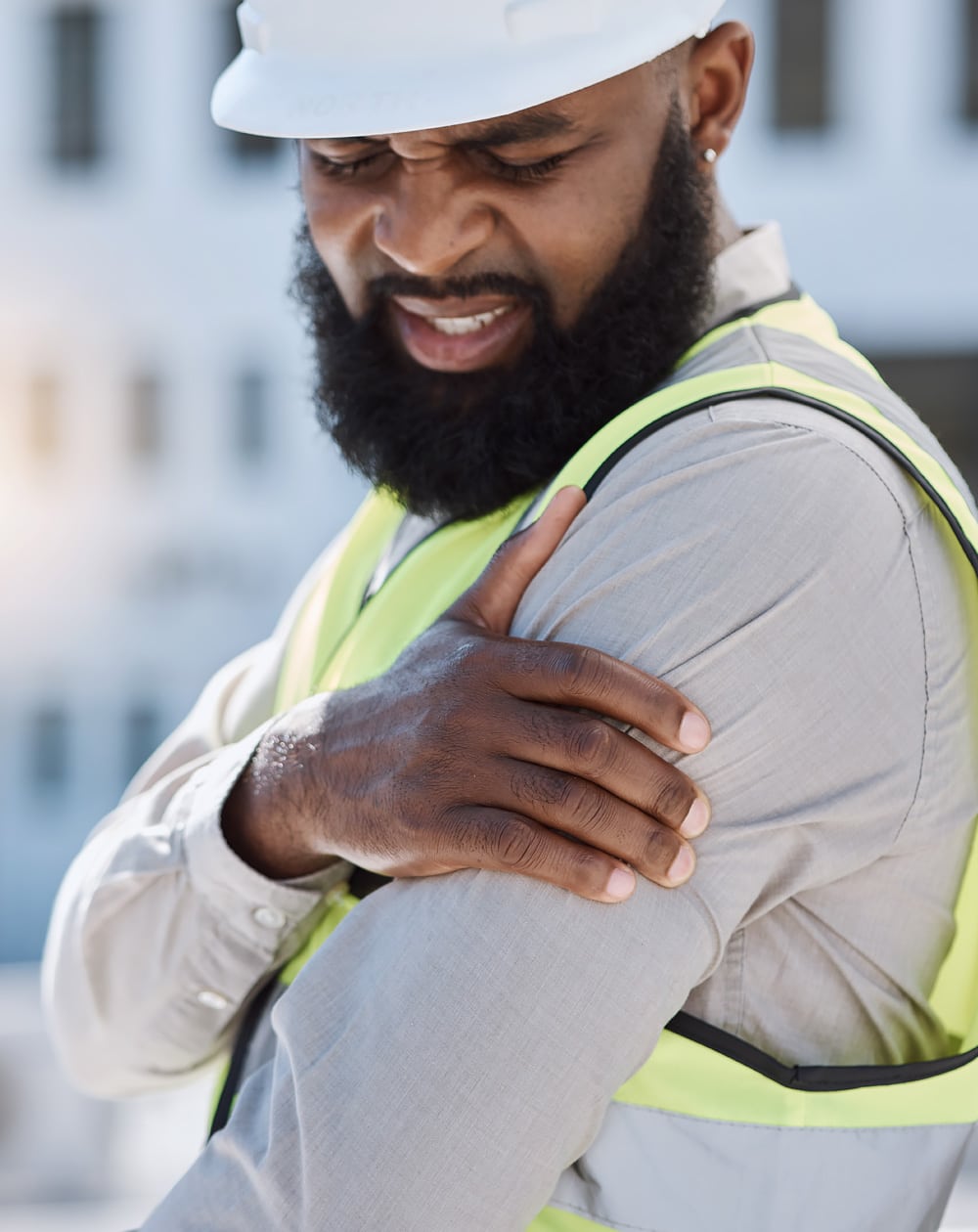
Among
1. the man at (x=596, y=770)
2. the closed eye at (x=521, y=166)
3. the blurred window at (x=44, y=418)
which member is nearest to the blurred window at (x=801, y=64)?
the blurred window at (x=44, y=418)

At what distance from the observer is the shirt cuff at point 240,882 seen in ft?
5.09

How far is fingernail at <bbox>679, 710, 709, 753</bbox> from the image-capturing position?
1226 mm

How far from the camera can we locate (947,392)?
525 inches

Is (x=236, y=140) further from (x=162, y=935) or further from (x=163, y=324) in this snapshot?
(x=162, y=935)

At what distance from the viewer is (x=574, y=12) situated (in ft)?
5.11

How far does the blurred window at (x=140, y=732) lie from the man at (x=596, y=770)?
13.1 m

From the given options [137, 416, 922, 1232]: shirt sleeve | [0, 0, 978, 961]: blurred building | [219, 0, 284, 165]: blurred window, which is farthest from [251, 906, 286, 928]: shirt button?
[219, 0, 284, 165]: blurred window

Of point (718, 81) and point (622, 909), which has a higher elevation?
point (718, 81)

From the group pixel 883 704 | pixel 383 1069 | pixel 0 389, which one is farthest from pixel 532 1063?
pixel 0 389

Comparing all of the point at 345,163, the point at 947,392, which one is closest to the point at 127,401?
the point at 947,392

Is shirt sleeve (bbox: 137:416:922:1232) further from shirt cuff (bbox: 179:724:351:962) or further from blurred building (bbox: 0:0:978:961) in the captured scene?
blurred building (bbox: 0:0:978:961)

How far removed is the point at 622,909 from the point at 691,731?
0.15 m

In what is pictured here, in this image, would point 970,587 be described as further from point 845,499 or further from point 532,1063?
point 532,1063

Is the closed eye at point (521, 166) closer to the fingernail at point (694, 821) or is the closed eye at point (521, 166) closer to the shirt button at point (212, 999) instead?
the fingernail at point (694, 821)
